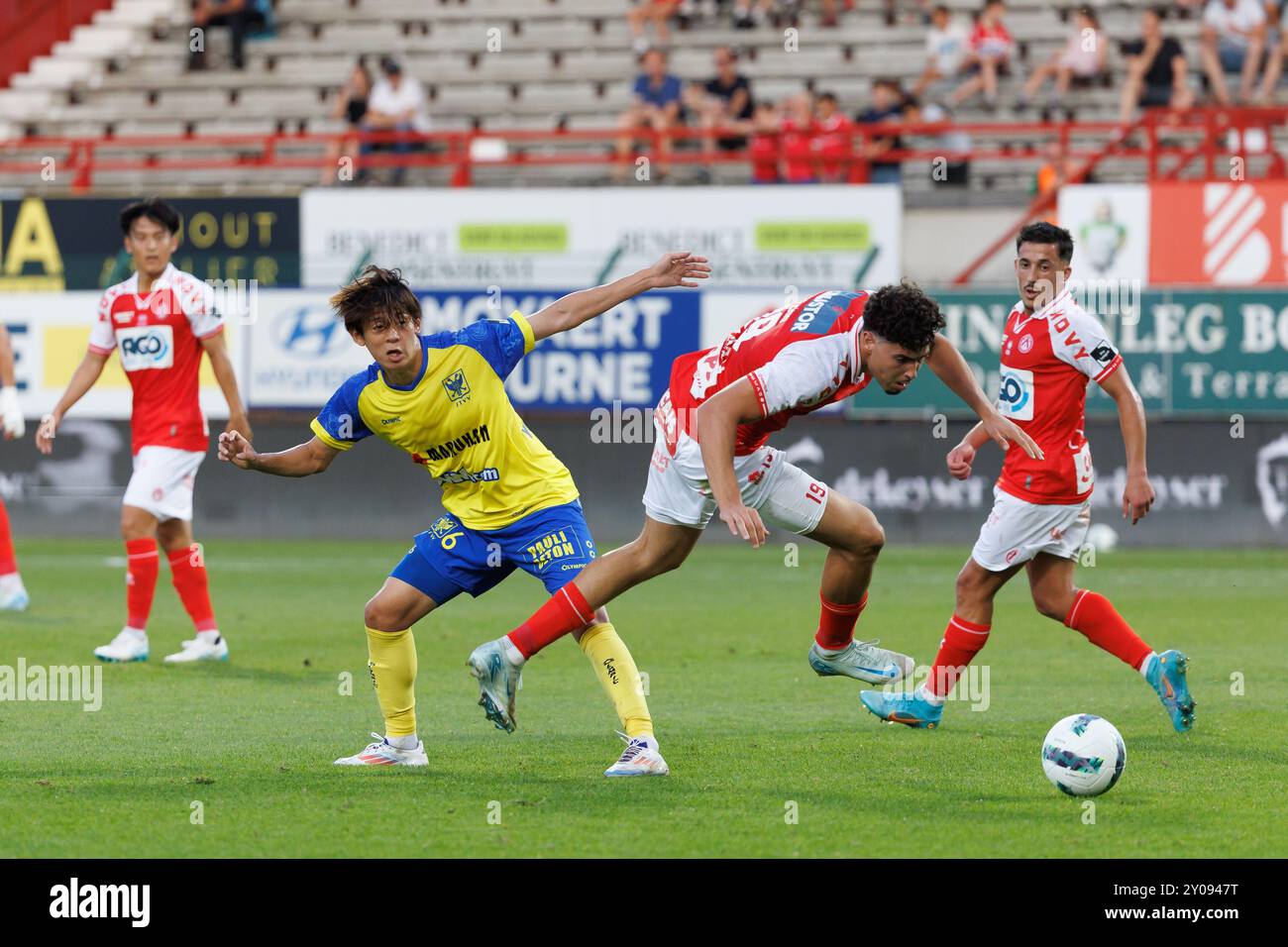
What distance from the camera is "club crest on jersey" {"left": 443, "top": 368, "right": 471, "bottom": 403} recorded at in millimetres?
7016

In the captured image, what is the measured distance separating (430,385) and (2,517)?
6.22 meters

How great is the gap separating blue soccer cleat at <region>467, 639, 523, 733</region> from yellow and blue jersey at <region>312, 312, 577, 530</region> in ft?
1.73

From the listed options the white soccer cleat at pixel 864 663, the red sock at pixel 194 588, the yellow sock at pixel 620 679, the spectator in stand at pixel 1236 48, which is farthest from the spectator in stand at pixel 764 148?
the yellow sock at pixel 620 679

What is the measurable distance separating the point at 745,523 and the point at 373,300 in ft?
5.25

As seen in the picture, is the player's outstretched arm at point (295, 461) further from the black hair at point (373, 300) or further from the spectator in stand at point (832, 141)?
the spectator in stand at point (832, 141)

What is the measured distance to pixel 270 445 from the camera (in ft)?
59.9

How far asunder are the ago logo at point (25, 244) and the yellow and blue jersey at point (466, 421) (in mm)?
13961

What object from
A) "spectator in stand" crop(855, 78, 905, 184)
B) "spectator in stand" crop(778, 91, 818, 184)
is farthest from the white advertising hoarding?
"spectator in stand" crop(855, 78, 905, 184)

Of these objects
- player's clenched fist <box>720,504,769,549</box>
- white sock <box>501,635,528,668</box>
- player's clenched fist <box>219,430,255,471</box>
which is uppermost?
player's clenched fist <box>219,430,255,471</box>

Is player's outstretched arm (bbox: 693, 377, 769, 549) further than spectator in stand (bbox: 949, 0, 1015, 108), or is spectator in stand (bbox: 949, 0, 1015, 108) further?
spectator in stand (bbox: 949, 0, 1015, 108)

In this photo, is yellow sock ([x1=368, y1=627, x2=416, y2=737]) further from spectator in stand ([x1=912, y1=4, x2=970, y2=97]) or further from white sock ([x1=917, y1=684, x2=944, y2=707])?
spectator in stand ([x1=912, y1=4, x2=970, y2=97])

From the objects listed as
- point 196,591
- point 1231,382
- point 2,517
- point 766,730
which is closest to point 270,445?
point 2,517

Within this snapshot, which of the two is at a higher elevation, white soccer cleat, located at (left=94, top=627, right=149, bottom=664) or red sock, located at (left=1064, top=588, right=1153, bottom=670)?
red sock, located at (left=1064, top=588, right=1153, bottom=670)

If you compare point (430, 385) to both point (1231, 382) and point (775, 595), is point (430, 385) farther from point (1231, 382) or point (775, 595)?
point (1231, 382)
